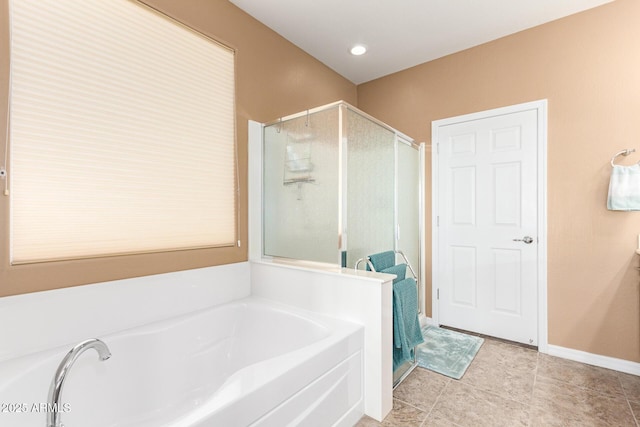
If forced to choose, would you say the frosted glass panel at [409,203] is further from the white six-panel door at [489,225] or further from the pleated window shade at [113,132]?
the pleated window shade at [113,132]

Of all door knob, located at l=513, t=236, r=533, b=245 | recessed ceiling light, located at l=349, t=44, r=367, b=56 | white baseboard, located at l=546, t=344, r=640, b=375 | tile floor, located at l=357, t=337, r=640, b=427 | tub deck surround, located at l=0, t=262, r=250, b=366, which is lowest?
tile floor, located at l=357, t=337, r=640, b=427

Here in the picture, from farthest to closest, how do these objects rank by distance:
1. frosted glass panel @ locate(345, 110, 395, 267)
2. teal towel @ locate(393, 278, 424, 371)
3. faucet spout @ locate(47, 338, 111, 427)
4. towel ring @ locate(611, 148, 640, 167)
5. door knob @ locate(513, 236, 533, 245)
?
door knob @ locate(513, 236, 533, 245) < towel ring @ locate(611, 148, 640, 167) < frosted glass panel @ locate(345, 110, 395, 267) < teal towel @ locate(393, 278, 424, 371) < faucet spout @ locate(47, 338, 111, 427)

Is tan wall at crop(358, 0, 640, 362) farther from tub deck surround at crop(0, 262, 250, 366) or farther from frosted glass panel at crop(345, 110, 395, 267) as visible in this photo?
tub deck surround at crop(0, 262, 250, 366)

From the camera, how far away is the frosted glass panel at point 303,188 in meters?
2.00

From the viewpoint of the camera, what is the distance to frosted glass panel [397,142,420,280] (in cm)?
274

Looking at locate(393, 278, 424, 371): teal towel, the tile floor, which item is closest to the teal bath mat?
the tile floor

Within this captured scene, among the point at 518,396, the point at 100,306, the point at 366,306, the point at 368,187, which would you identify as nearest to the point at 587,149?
the point at 368,187

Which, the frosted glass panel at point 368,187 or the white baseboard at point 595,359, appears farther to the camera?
the white baseboard at point 595,359

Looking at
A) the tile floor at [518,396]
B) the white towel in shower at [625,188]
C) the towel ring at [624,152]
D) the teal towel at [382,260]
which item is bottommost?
the tile floor at [518,396]

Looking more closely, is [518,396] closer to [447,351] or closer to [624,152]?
[447,351]

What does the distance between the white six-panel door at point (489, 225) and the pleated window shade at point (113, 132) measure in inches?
81.3

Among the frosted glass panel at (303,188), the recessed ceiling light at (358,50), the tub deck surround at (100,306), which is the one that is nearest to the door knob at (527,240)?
the frosted glass panel at (303,188)

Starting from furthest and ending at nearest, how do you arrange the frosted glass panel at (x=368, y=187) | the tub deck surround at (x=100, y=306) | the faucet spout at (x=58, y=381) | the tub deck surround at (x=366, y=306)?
the frosted glass panel at (x=368, y=187) → the tub deck surround at (x=366, y=306) → the tub deck surround at (x=100, y=306) → the faucet spout at (x=58, y=381)

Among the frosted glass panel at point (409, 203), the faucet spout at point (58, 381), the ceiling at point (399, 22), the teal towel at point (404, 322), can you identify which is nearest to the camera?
the faucet spout at point (58, 381)
